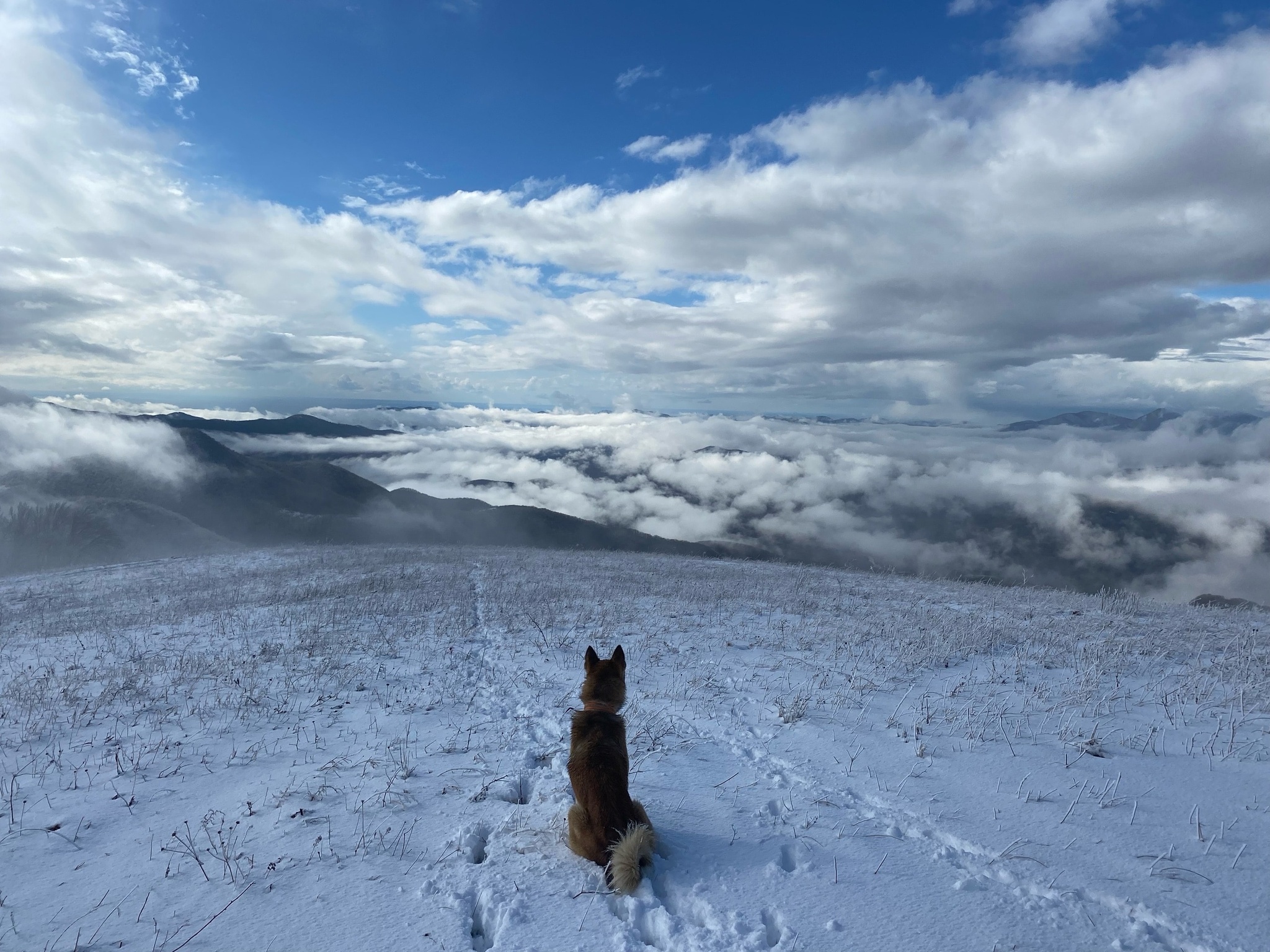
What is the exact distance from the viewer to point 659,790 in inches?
229

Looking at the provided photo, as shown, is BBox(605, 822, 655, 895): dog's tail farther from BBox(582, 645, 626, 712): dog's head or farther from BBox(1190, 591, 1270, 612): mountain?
BBox(1190, 591, 1270, 612): mountain

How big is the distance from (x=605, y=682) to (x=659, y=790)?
1.32 metres

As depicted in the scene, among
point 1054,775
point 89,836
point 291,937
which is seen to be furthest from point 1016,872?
point 89,836

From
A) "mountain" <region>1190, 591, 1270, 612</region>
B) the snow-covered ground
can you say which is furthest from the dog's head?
"mountain" <region>1190, 591, 1270, 612</region>

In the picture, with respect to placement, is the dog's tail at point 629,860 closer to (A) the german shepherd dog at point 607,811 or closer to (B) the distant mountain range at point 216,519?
(A) the german shepherd dog at point 607,811

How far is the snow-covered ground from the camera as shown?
3.96 metres

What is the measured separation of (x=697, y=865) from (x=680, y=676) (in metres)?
5.59

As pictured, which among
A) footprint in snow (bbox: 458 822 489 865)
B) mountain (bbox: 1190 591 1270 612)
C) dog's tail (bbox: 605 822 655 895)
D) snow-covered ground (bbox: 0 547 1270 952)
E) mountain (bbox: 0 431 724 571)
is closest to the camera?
snow-covered ground (bbox: 0 547 1270 952)

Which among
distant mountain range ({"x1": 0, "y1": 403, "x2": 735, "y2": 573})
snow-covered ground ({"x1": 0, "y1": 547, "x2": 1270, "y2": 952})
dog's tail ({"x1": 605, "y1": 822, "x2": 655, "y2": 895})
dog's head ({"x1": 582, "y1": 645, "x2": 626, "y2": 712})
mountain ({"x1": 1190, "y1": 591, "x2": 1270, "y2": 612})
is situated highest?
dog's head ({"x1": 582, "y1": 645, "x2": 626, "y2": 712})

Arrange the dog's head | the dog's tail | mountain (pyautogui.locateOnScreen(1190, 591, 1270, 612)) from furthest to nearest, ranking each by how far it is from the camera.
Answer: mountain (pyautogui.locateOnScreen(1190, 591, 1270, 612)) < the dog's head < the dog's tail

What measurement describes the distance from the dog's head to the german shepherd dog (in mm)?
384

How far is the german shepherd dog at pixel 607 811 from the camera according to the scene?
13.8ft

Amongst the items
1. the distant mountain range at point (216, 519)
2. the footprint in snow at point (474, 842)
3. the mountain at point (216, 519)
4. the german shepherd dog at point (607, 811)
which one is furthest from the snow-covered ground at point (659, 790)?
the mountain at point (216, 519)

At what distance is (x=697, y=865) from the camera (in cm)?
450
